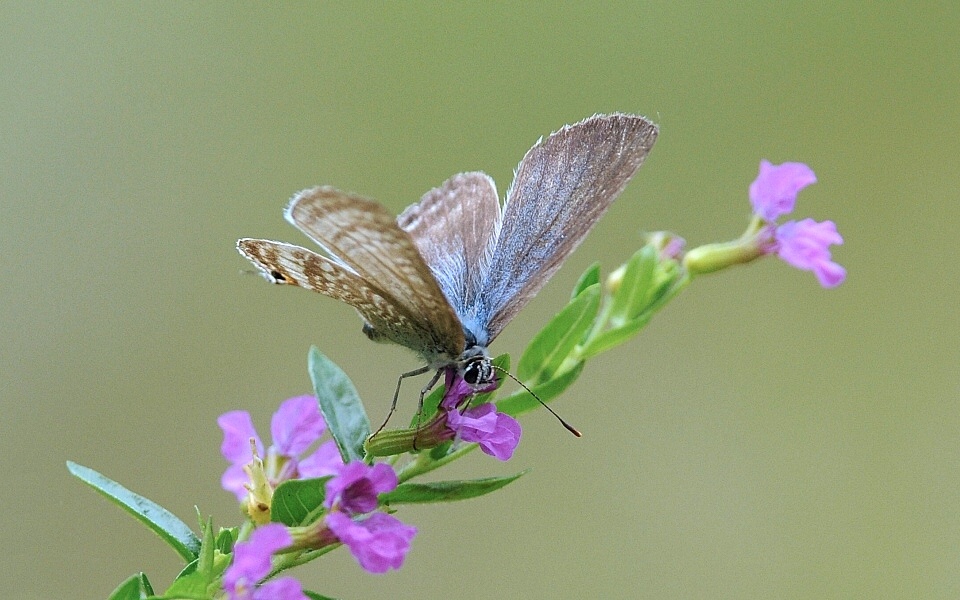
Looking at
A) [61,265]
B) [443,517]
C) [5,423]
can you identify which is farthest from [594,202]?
[61,265]

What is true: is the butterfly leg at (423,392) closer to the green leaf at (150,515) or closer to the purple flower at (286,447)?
the purple flower at (286,447)

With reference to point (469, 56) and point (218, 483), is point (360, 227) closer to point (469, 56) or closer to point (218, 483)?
point (218, 483)

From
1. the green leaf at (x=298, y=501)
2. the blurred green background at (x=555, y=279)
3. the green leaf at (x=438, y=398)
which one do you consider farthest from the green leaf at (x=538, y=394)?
the blurred green background at (x=555, y=279)

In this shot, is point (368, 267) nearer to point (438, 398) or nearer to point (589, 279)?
point (438, 398)

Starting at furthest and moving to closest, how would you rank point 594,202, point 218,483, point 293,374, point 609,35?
1. point 609,35
2. point 293,374
3. point 218,483
4. point 594,202

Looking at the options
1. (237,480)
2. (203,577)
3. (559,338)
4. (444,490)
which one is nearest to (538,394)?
(559,338)

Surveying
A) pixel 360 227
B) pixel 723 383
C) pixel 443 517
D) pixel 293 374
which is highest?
pixel 360 227
